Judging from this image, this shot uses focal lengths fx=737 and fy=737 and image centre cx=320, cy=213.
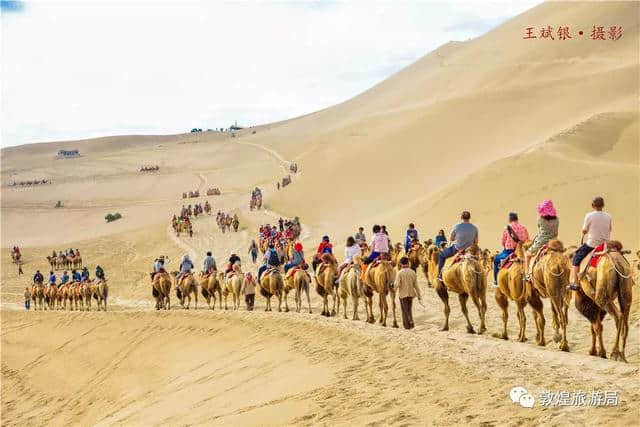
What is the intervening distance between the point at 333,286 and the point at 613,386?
36.9 ft

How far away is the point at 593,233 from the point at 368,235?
3217 centimetres

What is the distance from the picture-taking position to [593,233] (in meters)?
11.2

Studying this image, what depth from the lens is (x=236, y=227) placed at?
168ft

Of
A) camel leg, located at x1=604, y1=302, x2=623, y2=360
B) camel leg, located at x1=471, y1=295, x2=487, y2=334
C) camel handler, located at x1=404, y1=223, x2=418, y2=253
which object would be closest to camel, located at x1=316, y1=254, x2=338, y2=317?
camel leg, located at x1=471, y1=295, x2=487, y2=334

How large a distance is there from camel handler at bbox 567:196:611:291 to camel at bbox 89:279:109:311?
21765 millimetres

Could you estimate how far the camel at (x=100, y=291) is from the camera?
29203 mm

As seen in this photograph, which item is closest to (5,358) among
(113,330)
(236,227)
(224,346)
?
(113,330)

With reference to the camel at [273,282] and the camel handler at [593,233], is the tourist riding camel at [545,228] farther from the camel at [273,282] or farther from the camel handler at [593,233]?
the camel at [273,282]

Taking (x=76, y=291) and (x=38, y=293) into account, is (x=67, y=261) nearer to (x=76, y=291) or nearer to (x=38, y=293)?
(x=38, y=293)

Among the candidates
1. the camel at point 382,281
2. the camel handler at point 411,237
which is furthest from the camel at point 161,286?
the camel at point 382,281

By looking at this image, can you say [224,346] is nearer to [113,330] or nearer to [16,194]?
[113,330]

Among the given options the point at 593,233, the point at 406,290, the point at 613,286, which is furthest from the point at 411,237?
the point at 613,286

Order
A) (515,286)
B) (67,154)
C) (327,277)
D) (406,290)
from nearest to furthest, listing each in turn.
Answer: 1. (515,286)
2. (406,290)
3. (327,277)
4. (67,154)

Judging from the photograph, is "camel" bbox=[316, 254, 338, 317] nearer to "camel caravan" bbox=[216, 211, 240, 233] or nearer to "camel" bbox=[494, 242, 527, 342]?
"camel" bbox=[494, 242, 527, 342]
